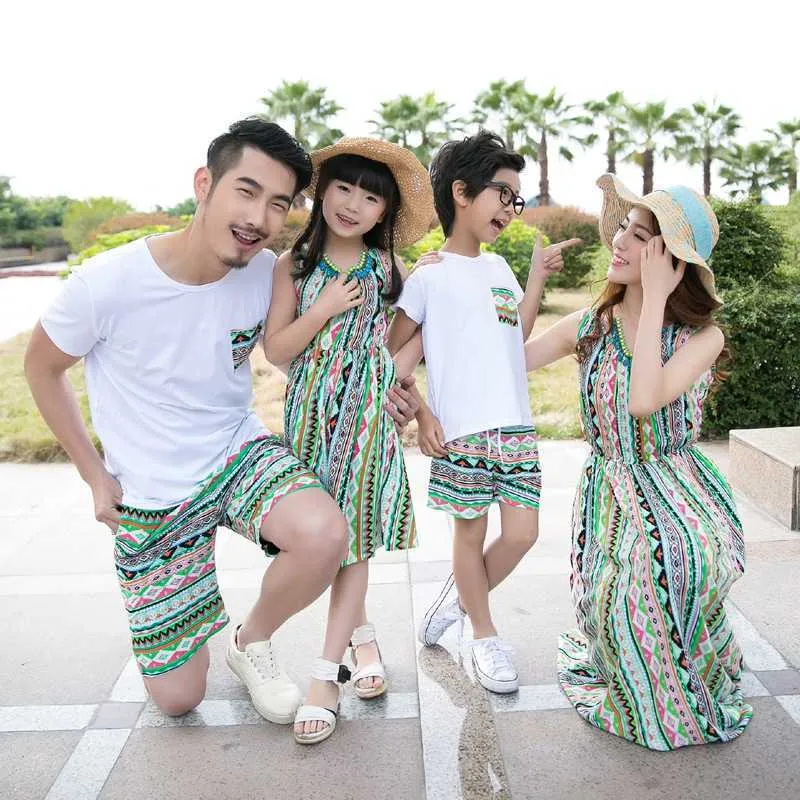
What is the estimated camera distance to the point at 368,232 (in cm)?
252

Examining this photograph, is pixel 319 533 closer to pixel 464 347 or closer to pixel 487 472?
pixel 487 472

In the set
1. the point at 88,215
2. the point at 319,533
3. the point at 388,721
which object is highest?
the point at 88,215

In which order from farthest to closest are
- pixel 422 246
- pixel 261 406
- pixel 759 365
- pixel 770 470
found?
pixel 422 246
pixel 261 406
pixel 759 365
pixel 770 470

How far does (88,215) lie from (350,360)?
34.3 metres

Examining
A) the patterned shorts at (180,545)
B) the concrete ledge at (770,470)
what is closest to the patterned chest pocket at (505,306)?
the patterned shorts at (180,545)

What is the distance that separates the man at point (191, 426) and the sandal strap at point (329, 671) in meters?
0.09

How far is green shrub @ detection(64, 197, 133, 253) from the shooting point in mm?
32312

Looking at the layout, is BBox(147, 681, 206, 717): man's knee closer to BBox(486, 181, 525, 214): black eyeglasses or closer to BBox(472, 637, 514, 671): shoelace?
BBox(472, 637, 514, 671): shoelace

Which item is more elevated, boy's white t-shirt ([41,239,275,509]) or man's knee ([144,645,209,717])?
boy's white t-shirt ([41,239,275,509])

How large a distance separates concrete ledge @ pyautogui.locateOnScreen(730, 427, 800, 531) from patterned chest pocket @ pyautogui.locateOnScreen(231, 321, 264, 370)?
7.74 feet

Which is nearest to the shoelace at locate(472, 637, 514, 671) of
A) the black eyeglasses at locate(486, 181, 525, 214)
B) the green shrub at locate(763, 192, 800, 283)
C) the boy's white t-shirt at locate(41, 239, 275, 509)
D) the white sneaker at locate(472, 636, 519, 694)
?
the white sneaker at locate(472, 636, 519, 694)

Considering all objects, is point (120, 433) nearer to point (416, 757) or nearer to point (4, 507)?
point (416, 757)

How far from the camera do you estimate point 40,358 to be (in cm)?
236

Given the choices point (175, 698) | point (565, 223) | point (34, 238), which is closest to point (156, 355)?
point (175, 698)
